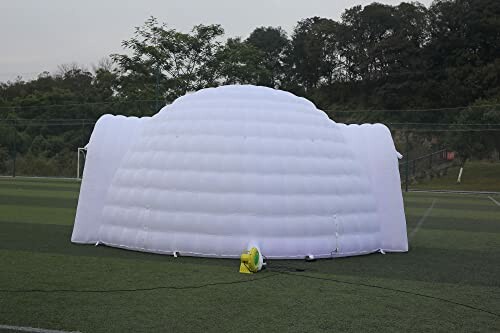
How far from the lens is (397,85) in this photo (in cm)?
5244

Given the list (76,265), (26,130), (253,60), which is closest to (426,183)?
(253,60)

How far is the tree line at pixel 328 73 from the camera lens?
3866cm

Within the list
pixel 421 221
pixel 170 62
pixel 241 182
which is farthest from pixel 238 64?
pixel 241 182

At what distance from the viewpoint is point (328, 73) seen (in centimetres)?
6412

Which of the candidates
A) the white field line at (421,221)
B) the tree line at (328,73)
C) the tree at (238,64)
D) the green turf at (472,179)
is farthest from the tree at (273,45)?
the white field line at (421,221)

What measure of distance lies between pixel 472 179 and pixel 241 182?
29.3m

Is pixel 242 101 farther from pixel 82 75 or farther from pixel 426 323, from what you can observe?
pixel 82 75

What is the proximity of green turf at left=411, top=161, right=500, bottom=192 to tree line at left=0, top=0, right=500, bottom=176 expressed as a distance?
111 cm

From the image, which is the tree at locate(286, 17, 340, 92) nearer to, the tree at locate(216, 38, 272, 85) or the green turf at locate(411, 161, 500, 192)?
the tree at locate(216, 38, 272, 85)

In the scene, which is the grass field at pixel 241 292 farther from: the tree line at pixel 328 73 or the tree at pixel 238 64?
the tree at pixel 238 64

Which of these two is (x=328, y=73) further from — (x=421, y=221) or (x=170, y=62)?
(x=421, y=221)

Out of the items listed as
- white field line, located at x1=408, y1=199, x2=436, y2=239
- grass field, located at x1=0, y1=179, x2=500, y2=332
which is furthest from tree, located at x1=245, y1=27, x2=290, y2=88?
grass field, located at x1=0, y1=179, x2=500, y2=332

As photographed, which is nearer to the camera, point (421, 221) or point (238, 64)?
point (421, 221)

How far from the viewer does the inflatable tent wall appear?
8398 millimetres
